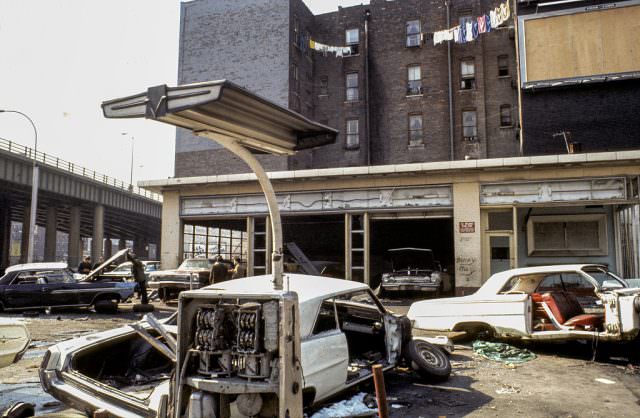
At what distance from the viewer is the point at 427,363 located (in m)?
6.57

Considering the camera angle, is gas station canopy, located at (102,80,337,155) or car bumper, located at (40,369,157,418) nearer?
gas station canopy, located at (102,80,337,155)

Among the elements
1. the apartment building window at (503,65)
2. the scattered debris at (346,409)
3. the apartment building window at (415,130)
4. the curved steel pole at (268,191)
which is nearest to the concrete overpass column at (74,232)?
the apartment building window at (415,130)

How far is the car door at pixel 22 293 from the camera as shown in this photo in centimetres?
1373

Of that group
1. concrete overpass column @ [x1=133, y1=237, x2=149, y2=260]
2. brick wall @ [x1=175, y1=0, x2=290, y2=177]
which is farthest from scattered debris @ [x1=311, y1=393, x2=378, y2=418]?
concrete overpass column @ [x1=133, y1=237, x2=149, y2=260]

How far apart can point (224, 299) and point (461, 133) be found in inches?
1131

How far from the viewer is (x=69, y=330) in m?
11.1

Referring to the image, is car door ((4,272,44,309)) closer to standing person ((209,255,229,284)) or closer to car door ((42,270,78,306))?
car door ((42,270,78,306))

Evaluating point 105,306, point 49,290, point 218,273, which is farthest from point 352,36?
point 49,290

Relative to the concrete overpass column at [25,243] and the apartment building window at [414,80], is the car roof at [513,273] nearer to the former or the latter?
the apartment building window at [414,80]

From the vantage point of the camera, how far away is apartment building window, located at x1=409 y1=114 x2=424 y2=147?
3112 cm

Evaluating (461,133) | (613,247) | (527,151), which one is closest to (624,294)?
(613,247)

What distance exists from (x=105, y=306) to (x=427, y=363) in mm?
10968

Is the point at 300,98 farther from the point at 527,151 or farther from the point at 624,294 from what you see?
the point at 624,294

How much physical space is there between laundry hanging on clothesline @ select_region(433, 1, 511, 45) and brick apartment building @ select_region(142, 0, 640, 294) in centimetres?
171
